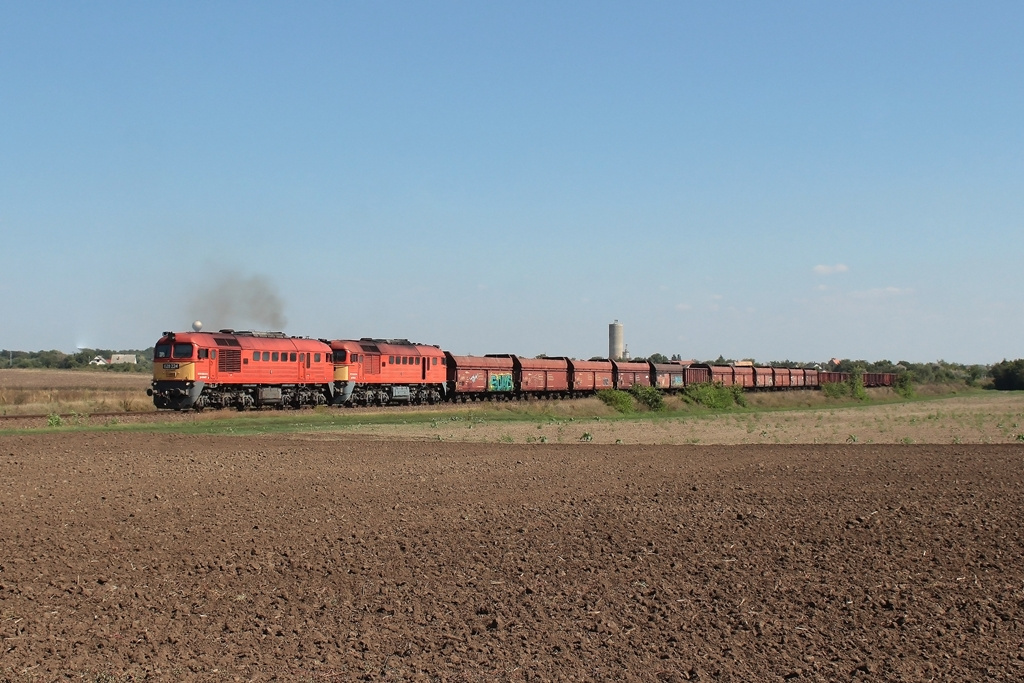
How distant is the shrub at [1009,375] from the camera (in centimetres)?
16512

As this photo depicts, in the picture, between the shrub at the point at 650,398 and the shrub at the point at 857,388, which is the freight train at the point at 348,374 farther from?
the shrub at the point at 857,388

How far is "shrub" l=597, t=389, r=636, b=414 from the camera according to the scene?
67312 millimetres

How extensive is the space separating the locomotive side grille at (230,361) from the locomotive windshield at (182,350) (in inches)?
69.1

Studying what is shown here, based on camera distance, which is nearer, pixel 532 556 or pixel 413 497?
pixel 532 556

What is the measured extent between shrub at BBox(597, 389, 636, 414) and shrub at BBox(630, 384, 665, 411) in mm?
1754

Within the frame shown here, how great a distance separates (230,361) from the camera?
47.4m

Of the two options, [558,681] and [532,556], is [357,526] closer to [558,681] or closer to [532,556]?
[532,556]

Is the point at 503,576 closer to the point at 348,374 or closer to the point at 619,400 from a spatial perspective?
the point at 348,374

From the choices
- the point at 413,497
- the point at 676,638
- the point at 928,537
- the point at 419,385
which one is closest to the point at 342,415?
the point at 419,385

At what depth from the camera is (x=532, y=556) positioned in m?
14.2

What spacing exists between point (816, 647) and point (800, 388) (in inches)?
4106

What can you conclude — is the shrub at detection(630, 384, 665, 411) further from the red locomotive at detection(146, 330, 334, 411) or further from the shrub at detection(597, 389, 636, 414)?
the red locomotive at detection(146, 330, 334, 411)

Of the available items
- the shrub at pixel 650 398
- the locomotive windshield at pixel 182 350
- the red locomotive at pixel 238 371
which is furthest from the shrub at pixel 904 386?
the locomotive windshield at pixel 182 350

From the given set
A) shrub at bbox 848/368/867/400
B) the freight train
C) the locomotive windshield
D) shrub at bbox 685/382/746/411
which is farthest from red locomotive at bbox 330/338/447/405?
shrub at bbox 848/368/867/400
